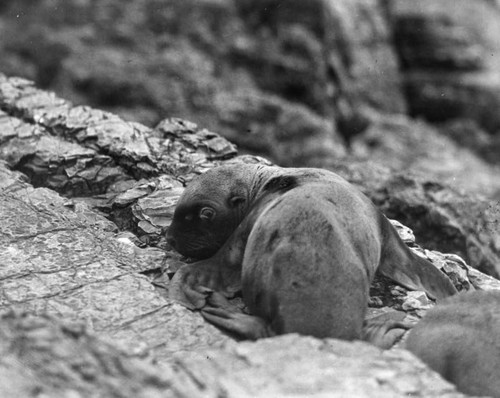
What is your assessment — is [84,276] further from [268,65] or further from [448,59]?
[448,59]

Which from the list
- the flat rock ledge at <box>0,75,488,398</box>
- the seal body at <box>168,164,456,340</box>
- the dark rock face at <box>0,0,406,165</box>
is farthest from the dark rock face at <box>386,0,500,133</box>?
the seal body at <box>168,164,456,340</box>

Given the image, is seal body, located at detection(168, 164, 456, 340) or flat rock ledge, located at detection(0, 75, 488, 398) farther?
seal body, located at detection(168, 164, 456, 340)

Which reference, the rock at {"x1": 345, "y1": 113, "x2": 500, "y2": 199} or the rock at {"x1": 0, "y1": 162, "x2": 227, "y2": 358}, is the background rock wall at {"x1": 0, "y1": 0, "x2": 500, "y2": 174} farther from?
the rock at {"x1": 0, "y1": 162, "x2": 227, "y2": 358}

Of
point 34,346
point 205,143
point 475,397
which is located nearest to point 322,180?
point 475,397

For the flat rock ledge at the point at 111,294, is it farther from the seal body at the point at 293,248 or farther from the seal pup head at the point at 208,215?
the seal body at the point at 293,248

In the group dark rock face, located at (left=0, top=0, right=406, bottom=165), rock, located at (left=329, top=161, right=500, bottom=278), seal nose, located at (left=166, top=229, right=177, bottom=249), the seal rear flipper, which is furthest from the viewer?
dark rock face, located at (left=0, top=0, right=406, bottom=165)

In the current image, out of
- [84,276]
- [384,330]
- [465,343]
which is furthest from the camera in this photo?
[84,276]

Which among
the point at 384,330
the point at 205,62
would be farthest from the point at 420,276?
the point at 205,62

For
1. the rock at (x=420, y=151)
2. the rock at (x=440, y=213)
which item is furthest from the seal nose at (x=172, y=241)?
the rock at (x=420, y=151)
